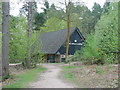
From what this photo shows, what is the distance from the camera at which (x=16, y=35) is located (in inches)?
619

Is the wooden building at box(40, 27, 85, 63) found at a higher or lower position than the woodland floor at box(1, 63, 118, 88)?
higher

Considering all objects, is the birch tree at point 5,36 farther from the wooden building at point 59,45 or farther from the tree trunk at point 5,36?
the wooden building at point 59,45

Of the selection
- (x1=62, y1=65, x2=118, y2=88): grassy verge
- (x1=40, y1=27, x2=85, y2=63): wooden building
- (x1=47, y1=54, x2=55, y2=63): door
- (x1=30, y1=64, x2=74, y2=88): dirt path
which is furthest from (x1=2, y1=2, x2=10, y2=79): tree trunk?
(x1=47, y1=54, x2=55, y2=63): door

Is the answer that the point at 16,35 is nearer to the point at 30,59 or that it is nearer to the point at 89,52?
the point at 30,59

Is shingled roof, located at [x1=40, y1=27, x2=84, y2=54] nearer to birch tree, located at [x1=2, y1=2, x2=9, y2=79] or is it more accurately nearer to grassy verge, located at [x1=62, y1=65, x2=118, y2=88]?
grassy verge, located at [x1=62, y1=65, x2=118, y2=88]

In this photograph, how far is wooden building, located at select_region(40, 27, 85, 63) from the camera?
2957 centimetres

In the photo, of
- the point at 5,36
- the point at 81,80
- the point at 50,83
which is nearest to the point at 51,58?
the point at 5,36

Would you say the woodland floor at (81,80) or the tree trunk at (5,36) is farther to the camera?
the tree trunk at (5,36)

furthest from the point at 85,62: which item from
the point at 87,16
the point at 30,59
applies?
the point at 87,16

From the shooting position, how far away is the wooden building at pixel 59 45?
2957 centimetres

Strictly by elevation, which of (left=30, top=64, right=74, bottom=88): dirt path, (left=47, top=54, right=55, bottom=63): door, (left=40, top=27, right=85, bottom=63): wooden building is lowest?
(left=47, top=54, right=55, bottom=63): door

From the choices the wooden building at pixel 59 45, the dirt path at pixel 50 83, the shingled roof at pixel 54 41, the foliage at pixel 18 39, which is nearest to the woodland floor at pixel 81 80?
the dirt path at pixel 50 83

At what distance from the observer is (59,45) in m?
29.5

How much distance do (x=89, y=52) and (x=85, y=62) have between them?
1764mm
